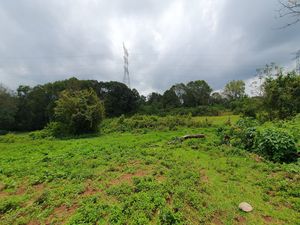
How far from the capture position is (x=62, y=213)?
4512 millimetres

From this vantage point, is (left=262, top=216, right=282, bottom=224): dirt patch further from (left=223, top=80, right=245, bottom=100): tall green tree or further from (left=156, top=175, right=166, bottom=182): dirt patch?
(left=223, top=80, right=245, bottom=100): tall green tree

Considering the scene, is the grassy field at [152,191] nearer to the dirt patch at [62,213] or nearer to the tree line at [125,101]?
A: the dirt patch at [62,213]

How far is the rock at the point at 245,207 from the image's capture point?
14.8ft

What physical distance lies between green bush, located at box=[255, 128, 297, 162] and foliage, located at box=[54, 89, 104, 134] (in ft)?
52.4

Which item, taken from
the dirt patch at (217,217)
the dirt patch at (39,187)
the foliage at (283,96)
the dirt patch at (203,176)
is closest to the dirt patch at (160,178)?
the dirt patch at (203,176)

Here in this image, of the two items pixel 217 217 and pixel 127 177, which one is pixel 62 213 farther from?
pixel 217 217

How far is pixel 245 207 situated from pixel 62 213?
394cm

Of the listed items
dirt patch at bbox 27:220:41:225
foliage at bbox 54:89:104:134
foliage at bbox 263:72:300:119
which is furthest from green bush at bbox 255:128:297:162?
foliage at bbox 54:89:104:134

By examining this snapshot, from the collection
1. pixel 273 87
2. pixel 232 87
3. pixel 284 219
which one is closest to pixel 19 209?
pixel 284 219

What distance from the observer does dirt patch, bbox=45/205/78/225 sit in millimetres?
4270

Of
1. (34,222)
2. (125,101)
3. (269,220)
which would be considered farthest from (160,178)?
(125,101)

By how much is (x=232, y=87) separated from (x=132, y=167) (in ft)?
173

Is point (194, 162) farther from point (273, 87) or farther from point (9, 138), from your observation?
point (9, 138)

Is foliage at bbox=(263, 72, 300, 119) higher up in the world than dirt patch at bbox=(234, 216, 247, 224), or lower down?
higher up
